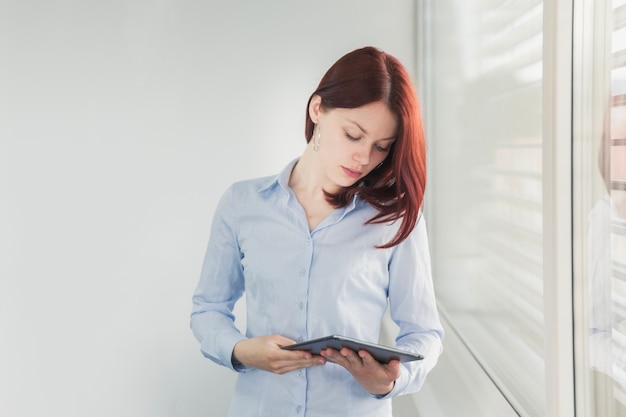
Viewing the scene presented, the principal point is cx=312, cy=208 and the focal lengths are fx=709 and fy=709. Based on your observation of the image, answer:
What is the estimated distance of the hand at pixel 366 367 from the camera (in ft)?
4.02

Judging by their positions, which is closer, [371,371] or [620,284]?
[620,284]

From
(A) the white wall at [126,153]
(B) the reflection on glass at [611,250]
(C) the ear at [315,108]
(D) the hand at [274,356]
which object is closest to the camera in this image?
(B) the reflection on glass at [611,250]

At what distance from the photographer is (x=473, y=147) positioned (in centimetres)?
192

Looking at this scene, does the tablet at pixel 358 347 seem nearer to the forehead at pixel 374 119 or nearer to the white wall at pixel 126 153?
the forehead at pixel 374 119

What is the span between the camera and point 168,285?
2838mm

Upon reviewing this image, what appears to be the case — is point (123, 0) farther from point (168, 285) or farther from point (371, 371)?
point (371, 371)

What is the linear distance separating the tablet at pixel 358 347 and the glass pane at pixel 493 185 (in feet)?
1.13

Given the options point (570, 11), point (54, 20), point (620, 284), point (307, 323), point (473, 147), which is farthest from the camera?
point (54, 20)

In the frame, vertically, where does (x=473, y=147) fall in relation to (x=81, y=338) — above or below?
above

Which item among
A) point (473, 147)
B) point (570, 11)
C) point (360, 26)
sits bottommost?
point (473, 147)

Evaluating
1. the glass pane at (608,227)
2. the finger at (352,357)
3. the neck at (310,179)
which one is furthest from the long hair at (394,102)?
the glass pane at (608,227)

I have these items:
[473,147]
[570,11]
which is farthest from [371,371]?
[473,147]

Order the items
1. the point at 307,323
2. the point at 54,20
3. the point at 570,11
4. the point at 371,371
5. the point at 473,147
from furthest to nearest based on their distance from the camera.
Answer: the point at 54,20, the point at 473,147, the point at 307,323, the point at 371,371, the point at 570,11

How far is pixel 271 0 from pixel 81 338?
1531 mm
